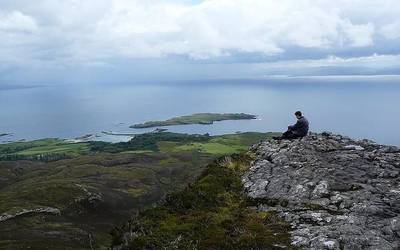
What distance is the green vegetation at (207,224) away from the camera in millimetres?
18344

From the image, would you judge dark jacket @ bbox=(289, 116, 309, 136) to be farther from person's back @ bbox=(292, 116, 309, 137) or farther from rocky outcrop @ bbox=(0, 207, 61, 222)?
rocky outcrop @ bbox=(0, 207, 61, 222)

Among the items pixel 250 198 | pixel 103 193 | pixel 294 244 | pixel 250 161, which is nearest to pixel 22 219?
pixel 103 193

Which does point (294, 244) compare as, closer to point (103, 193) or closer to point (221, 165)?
point (221, 165)

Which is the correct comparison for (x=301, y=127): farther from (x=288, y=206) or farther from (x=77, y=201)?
(x=77, y=201)

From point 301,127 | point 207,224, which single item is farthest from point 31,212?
point 207,224

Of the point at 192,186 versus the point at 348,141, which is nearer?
the point at 192,186

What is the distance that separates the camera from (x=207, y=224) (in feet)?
67.7

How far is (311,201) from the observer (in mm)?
22625

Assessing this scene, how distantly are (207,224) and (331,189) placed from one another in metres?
7.46

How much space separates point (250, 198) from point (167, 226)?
221 inches

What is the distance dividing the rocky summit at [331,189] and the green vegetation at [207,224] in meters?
0.82

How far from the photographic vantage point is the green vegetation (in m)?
18.3

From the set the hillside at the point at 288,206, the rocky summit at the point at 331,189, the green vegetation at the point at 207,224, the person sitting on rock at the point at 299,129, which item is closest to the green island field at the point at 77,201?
the green vegetation at the point at 207,224

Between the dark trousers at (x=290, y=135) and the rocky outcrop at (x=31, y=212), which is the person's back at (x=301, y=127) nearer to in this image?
the dark trousers at (x=290, y=135)
